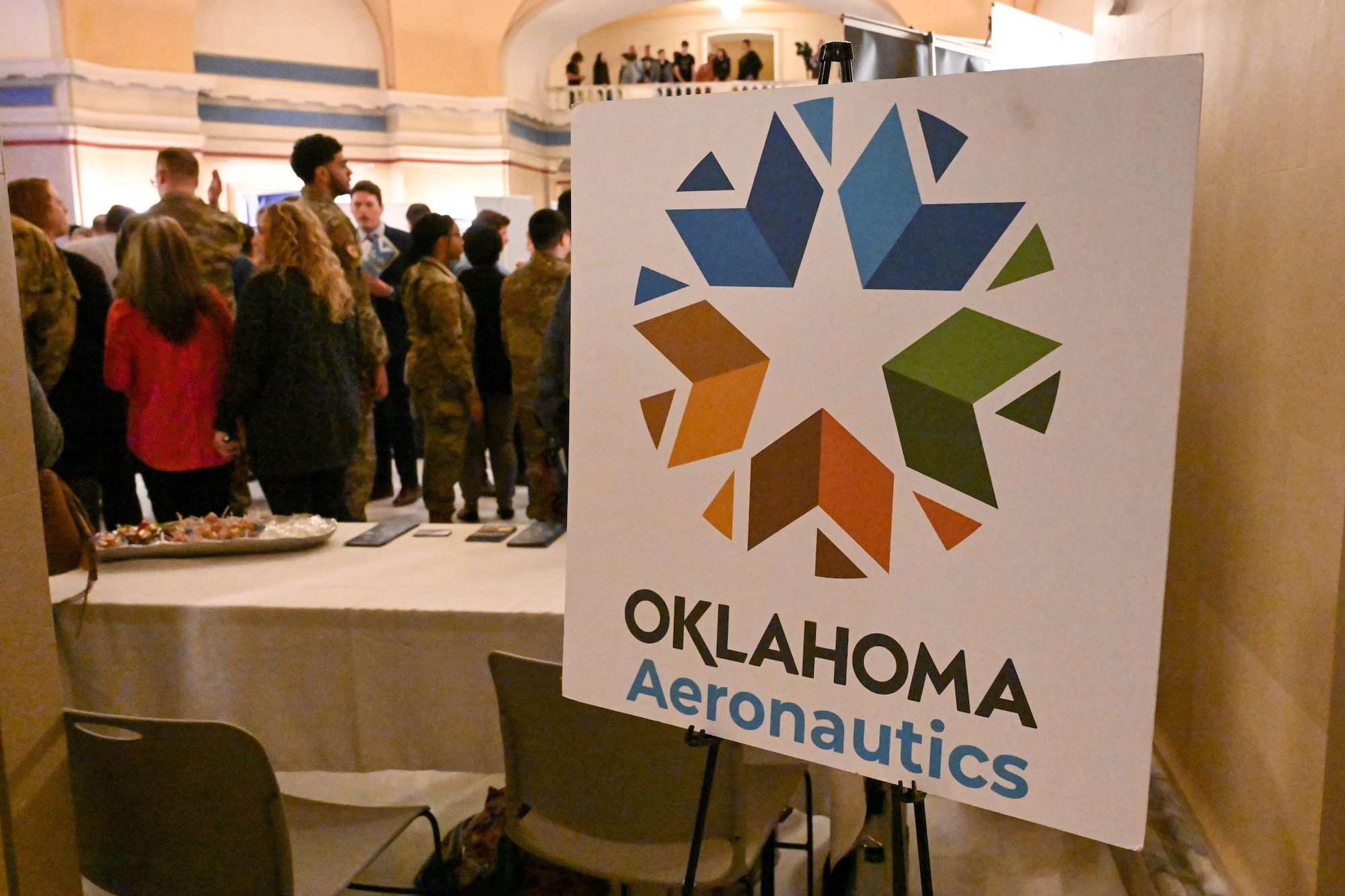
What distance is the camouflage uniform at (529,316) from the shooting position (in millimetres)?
3939

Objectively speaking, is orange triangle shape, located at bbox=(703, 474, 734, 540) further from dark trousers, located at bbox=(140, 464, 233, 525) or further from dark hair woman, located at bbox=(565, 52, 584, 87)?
dark hair woman, located at bbox=(565, 52, 584, 87)

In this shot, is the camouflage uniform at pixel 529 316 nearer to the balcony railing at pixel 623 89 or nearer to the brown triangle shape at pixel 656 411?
the brown triangle shape at pixel 656 411

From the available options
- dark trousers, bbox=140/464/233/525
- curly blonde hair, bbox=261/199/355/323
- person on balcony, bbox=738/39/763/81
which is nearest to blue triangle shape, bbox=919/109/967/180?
curly blonde hair, bbox=261/199/355/323

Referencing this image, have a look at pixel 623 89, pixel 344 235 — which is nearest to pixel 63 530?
pixel 344 235

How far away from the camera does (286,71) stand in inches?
393

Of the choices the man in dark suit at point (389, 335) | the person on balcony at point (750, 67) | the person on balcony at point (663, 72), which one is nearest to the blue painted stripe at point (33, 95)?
the man in dark suit at point (389, 335)

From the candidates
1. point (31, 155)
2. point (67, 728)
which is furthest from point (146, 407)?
point (31, 155)

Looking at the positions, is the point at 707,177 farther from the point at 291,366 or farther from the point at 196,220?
the point at 196,220

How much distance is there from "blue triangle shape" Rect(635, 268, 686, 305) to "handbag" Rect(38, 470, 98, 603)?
121cm

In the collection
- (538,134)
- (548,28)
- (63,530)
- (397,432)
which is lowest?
(397,432)

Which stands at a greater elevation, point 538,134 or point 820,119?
point 538,134

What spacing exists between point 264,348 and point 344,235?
29.9 inches

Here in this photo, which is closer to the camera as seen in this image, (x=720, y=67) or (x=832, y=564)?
(x=832, y=564)

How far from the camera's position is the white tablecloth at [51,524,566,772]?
5.96 ft
